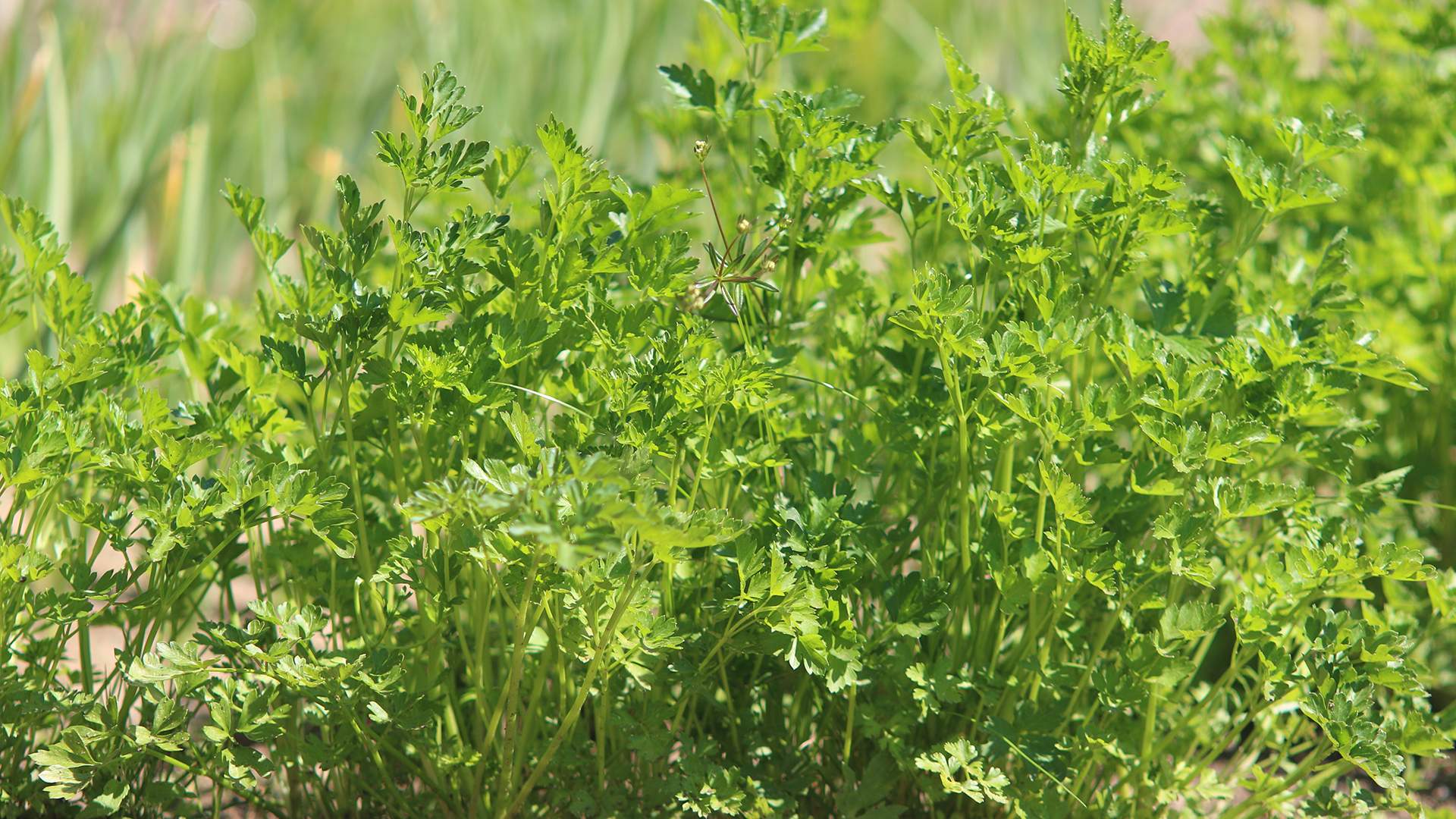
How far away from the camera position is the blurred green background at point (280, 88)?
2.68 meters

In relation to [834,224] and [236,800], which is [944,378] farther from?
[236,800]

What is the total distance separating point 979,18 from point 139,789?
12.5 feet

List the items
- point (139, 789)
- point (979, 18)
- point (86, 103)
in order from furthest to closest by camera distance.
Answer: point (979, 18) < point (86, 103) < point (139, 789)

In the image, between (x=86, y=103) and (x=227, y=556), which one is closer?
(x=227, y=556)

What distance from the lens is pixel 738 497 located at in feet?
5.03

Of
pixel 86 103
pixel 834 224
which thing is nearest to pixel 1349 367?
pixel 834 224

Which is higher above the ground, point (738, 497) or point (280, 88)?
point (280, 88)

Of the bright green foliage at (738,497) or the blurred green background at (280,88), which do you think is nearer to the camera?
the bright green foliage at (738,497)

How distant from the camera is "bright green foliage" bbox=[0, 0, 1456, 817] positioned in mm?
1269

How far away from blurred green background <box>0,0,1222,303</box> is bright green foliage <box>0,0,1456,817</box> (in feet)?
2.51

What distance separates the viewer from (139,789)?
56.9 inches

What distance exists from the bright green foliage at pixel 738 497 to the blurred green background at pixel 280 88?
30.1 inches

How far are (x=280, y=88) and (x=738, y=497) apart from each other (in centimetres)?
239

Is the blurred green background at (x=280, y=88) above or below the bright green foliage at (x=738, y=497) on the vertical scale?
above
